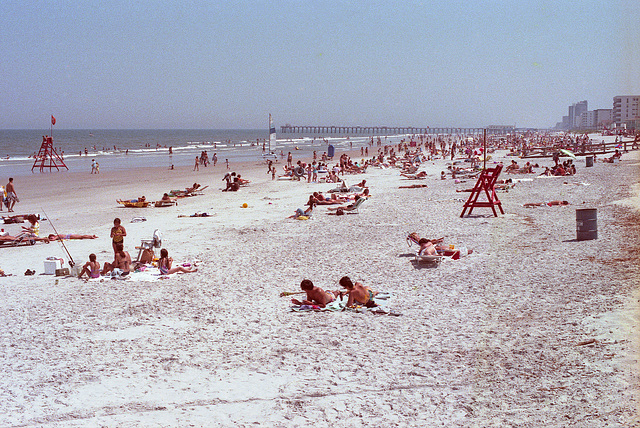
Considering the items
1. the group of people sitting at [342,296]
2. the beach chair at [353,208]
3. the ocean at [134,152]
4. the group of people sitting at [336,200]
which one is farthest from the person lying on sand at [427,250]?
the ocean at [134,152]

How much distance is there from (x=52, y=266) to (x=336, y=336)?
5340mm

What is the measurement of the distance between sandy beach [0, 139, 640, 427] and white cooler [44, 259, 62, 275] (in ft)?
0.36

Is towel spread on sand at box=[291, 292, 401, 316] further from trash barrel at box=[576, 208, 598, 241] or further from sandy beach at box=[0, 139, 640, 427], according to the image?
trash barrel at box=[576, 208, 598, 241]

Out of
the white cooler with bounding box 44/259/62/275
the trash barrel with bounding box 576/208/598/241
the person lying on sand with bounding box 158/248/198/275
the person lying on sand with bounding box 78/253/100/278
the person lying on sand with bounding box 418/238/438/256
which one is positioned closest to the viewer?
the person lying on sand with bounding box 78/253/100/278

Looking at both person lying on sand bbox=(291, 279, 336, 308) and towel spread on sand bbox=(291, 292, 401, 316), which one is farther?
person lying on sand bbox=(291, 279, 336, 308)

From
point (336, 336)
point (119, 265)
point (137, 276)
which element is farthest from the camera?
point (119, 265)

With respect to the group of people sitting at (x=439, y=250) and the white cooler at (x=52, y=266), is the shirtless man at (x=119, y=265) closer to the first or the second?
the white cooler at (x=52, y=266)

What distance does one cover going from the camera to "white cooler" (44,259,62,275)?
9.28 metres

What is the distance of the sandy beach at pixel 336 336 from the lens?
15.3 feet

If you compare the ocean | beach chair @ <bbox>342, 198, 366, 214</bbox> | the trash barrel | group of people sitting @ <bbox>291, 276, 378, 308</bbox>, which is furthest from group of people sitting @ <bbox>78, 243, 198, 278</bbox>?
the ocean

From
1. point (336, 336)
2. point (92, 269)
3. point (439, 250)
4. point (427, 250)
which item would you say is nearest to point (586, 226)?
point (439, 250)

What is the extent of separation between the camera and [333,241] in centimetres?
1181

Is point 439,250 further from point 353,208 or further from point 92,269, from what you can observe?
point 353,208

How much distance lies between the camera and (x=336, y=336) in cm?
631
